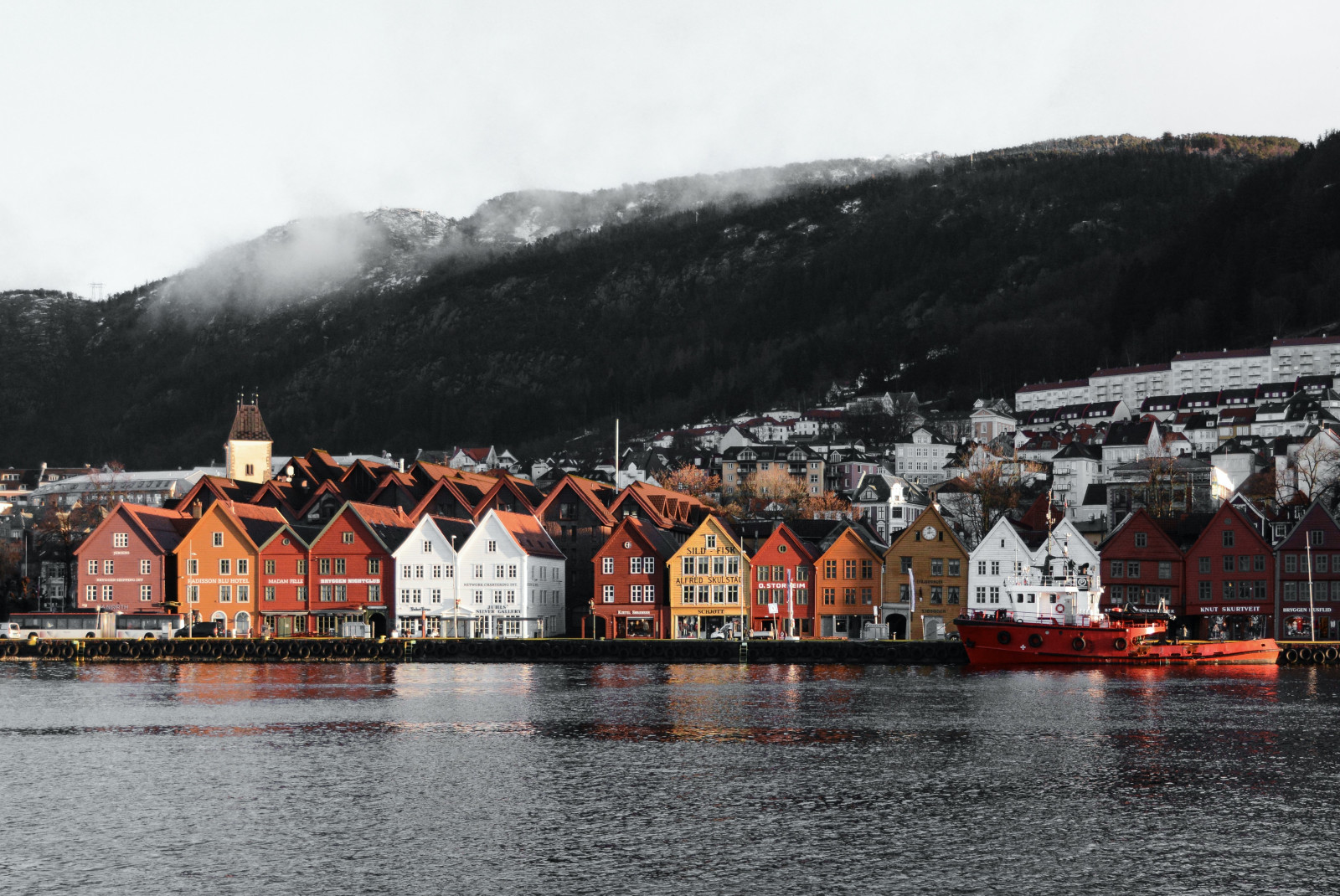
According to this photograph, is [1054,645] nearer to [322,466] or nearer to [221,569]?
[221,569]

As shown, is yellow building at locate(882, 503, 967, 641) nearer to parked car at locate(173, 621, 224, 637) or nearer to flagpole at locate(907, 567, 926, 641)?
flagpole at locate(907, 567, 926, 641)

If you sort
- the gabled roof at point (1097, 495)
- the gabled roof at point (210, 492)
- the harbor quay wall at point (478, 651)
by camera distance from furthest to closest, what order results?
1. the gabled roof at point (1097, 495)
2. the gabled roof at point (210, 492)
3. the harbor quay wall at point (478, 651)

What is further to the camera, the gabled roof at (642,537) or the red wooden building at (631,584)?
the gabled roof at (642,537)

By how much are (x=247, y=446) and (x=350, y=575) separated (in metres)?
64.5

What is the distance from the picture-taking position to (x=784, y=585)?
107438 mm

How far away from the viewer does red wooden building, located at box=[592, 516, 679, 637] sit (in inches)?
4323

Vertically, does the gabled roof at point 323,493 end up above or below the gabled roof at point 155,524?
above

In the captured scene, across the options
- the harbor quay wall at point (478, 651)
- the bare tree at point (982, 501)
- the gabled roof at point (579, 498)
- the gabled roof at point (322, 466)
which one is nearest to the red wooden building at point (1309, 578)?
the harbor quay wall at point (478, 651)

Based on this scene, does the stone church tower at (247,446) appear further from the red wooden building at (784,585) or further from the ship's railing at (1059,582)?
the ship's railing at (1059,582)

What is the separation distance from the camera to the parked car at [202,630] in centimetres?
11119

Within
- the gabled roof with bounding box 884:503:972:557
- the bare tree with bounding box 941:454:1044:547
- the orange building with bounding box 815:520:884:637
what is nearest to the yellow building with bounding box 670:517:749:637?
the orange building with bounding box 815:520:884:637

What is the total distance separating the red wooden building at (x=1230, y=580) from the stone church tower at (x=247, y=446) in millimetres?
104190

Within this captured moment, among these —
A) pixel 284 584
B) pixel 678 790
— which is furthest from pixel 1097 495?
pixel 678 790

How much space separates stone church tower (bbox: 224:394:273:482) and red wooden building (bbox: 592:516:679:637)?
71659 mm
